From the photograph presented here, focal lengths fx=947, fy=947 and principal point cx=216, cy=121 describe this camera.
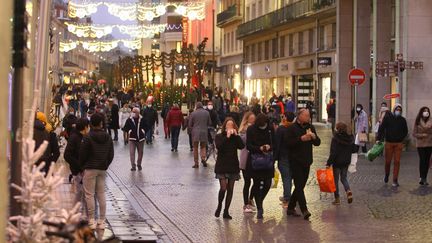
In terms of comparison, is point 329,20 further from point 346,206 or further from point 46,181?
point 46,181

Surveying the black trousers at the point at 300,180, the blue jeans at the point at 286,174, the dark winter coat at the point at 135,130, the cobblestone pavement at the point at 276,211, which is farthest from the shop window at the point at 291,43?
the black trousers at the point at 300,180

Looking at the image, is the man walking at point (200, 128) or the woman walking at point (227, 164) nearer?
the woman walking at point (227, 164)

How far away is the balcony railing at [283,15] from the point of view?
5366 cm

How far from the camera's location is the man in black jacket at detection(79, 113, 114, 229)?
13.3m

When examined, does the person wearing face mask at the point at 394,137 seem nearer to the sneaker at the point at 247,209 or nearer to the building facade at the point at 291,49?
the sneaker at the point at 247,209

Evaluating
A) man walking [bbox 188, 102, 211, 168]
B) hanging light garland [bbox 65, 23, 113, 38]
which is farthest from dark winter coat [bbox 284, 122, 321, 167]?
hanging light garland [bbox 65, 23, 113, 38]

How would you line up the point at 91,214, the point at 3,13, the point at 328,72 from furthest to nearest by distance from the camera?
the point at 328,72 < the point at 91,214 < the point at 3,13

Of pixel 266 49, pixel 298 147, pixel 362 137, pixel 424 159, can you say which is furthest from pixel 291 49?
pixel 298 147

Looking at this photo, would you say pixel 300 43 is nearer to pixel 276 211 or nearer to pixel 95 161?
pixel 276 211

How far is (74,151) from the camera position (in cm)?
1414

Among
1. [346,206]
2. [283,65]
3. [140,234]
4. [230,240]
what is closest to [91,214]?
[140,234]

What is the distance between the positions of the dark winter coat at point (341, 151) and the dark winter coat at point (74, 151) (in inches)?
193

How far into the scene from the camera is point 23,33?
5.88 metres

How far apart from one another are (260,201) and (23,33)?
381 inches
